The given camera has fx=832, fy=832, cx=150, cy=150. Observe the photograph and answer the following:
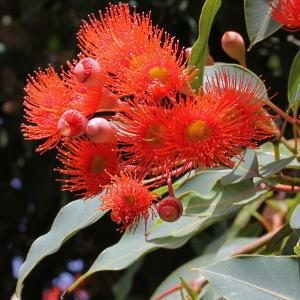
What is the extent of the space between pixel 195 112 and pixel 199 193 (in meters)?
0.40

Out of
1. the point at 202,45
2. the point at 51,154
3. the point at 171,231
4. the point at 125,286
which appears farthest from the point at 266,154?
the point at 51,154

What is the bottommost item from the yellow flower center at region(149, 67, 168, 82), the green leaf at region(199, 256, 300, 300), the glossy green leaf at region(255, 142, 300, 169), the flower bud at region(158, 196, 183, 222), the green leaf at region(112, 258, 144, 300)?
the green leaf at region(112, 258, 144, 300)

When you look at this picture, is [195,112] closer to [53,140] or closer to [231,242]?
[53,140]

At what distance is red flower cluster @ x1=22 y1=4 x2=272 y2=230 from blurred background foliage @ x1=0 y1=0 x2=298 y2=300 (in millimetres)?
1194

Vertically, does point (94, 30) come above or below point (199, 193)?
above

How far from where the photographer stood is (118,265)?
166 centimetres

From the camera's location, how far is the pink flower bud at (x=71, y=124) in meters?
1.32

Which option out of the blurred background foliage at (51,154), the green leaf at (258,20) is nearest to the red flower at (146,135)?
the green leaf at (258,20)

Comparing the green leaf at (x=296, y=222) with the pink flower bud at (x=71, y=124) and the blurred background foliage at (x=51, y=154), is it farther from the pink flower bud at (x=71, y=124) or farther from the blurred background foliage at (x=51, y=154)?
the blurred background foliage at (x=51, y=154)

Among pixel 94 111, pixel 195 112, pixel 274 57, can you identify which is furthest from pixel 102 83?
pixel 274 57

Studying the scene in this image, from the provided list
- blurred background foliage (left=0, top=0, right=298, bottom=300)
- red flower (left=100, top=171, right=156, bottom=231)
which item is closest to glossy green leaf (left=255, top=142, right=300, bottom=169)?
red flower (left=100, top=171, right=156, bottom=231)

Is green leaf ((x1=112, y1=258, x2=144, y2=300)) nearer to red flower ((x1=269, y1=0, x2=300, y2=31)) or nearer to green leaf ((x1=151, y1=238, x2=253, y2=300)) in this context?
green leaf ((x1=151, y1=238, x2=253, y2=300))

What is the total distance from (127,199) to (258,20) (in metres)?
0.51

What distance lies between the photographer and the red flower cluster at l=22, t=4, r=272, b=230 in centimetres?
130
